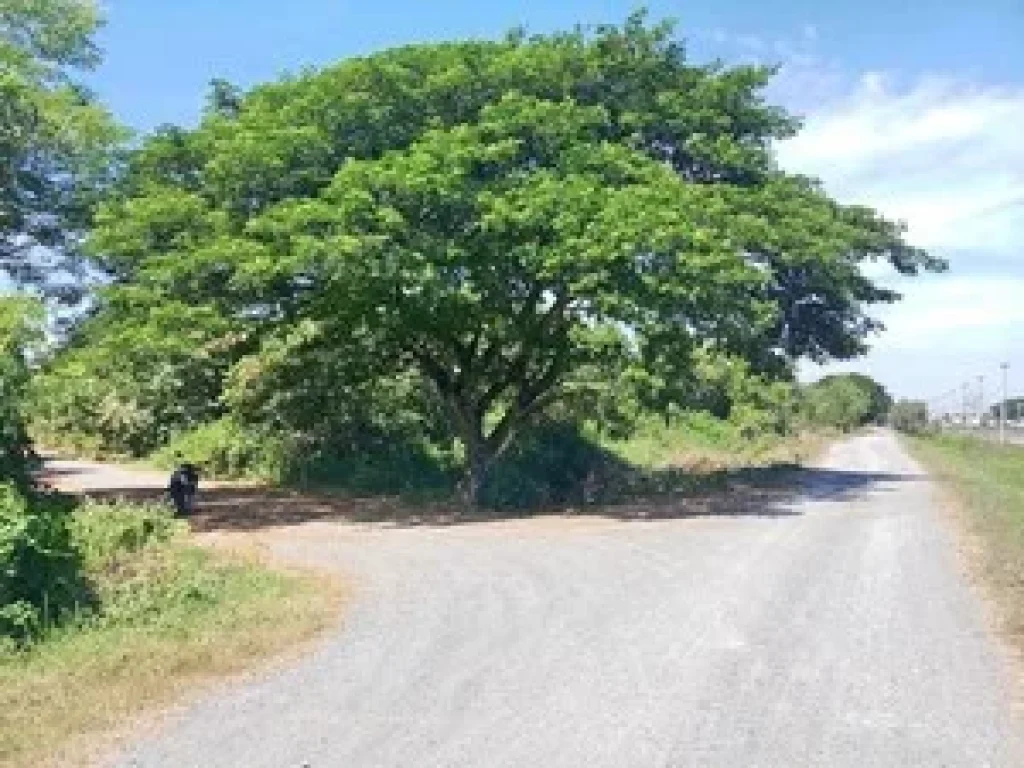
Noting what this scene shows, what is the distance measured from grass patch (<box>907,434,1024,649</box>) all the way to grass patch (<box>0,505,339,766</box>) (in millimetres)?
6912

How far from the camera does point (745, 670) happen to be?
9.60 meters

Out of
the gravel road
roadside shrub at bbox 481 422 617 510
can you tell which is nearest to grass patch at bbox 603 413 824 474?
roadside shrub at bbox 481 422 617 510

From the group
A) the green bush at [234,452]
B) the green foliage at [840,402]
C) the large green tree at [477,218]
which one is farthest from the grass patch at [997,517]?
the green foliage at [840,402]

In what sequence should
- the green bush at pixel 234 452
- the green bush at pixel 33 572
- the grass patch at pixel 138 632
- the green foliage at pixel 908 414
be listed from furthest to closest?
the green foliage at pixel 908 414, the green bush at pixel 234 452, the green bush at pixel 33 572, the grass patch at pixel 138 632

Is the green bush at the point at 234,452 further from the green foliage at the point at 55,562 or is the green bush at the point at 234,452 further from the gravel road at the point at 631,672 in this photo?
the green foliage at the point at 55,562

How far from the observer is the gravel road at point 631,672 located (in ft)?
24.5

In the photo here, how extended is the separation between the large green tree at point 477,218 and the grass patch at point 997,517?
5708 mm

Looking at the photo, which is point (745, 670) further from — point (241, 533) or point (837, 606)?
point (241, 533)

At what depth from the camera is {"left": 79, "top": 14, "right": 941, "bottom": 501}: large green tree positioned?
2111cm

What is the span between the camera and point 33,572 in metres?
12.5

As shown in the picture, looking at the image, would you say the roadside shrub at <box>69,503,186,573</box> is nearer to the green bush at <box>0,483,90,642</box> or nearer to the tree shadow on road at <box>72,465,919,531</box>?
the green bush at <box>0,483,90,642</box>

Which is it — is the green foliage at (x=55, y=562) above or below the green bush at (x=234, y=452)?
below

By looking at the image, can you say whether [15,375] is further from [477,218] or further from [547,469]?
[547,469]

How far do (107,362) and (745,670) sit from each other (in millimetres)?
16024
